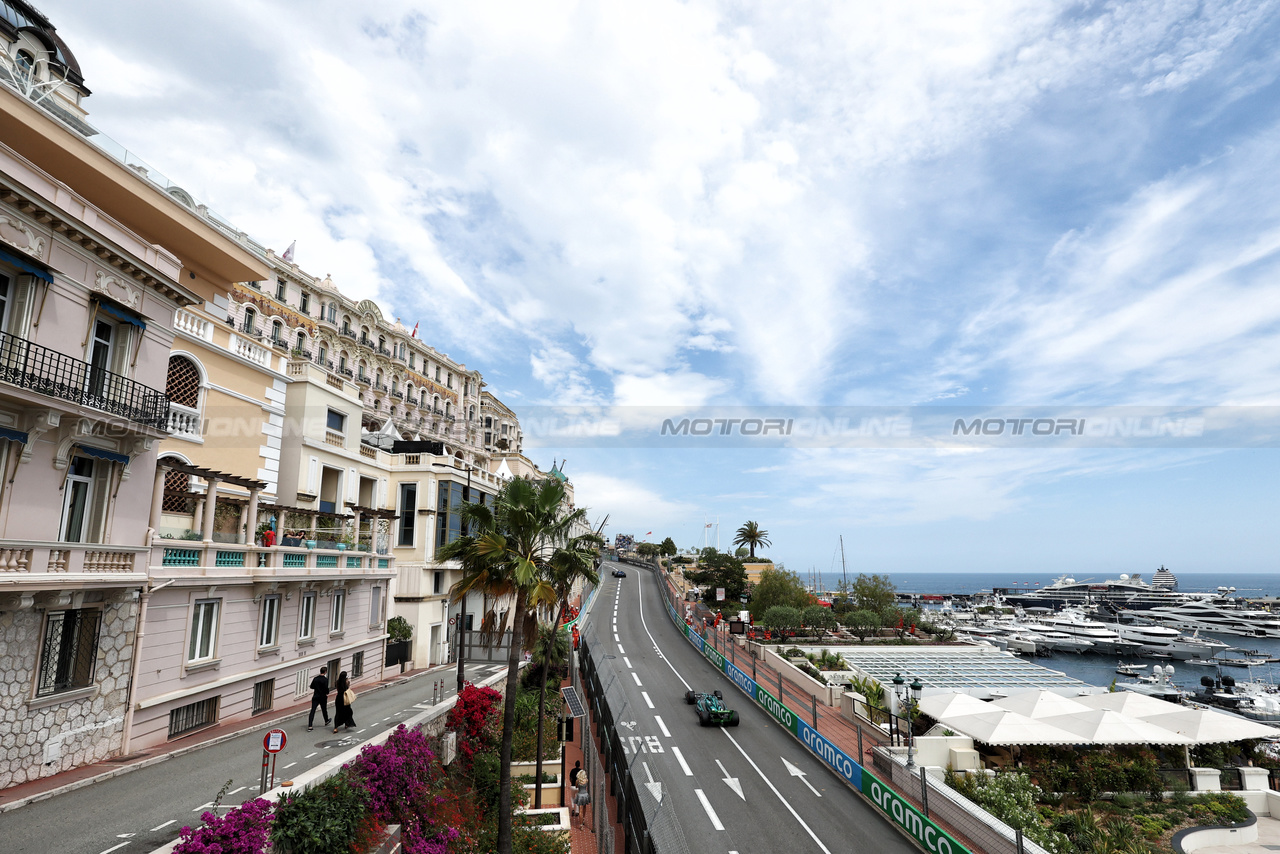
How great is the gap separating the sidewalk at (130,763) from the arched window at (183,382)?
993cm

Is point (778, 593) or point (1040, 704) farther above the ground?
point (778, 593)

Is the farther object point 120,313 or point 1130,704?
point 1130,704

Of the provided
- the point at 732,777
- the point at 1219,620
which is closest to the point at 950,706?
the point at 732,777

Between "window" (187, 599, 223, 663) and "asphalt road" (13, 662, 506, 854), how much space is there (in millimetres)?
2423

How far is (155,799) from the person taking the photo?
11023 millimetres

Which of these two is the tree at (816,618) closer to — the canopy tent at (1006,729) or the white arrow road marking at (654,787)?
the canopy tent at (1006,729)

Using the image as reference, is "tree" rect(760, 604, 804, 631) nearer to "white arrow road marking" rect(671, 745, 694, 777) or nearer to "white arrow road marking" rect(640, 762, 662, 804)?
"white arrow road marking" rect(671, 745, 694, 777)

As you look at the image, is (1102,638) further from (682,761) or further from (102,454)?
(102,454)

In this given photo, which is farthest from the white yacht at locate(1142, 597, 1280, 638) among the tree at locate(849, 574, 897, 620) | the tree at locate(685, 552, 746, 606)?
the tree at locate(685, 552, 746, 606)

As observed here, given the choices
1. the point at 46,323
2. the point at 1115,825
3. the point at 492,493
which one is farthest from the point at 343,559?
the point at 1115,825

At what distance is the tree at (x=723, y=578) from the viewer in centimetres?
8019

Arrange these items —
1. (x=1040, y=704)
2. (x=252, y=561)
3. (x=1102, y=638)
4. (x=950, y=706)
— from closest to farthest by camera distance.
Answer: (x=252, y=561)
(x=1040, y=704)
(x=950, y=706)
(x=1102, y=638)

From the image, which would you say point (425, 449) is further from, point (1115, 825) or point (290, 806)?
point (1115, 825)

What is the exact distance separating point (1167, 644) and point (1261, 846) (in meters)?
99.7
